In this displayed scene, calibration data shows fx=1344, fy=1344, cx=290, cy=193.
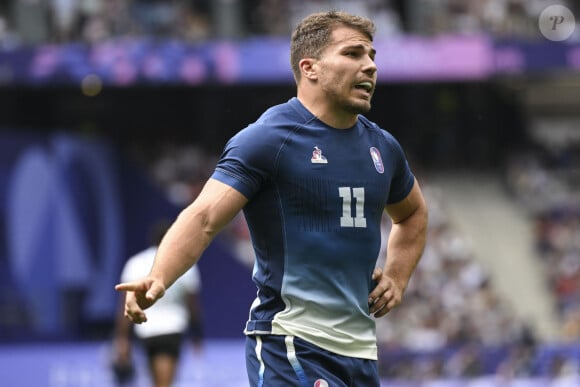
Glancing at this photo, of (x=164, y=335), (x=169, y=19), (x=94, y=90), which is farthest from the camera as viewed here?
(x=94, y=90)

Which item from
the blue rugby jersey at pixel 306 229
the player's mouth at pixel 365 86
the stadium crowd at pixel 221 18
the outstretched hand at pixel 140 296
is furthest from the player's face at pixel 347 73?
the stadium crowd at pixel 221 18

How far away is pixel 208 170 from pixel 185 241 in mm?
18405

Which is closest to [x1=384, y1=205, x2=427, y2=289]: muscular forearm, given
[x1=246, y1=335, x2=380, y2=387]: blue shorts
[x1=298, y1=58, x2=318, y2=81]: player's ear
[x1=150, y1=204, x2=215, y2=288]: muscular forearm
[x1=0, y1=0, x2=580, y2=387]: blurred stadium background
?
[x1=246, y1=335, x2=380, y2=387]: blue shorts

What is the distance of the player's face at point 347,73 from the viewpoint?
5320 mm

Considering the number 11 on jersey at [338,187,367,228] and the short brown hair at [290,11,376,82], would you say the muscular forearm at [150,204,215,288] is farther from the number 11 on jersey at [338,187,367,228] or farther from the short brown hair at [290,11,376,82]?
the short brown hair at [290,11,376,82]

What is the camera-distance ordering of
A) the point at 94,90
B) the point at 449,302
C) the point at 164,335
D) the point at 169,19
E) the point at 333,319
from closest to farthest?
1. the point at 333,319
2. the point at 164,335
3. the point at 449,302
4. the point at 169,19
5. the point at 94,90

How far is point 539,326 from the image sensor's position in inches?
868

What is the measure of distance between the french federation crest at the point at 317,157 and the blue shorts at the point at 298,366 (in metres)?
0.70

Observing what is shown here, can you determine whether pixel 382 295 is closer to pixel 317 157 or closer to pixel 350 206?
pixel 350 206

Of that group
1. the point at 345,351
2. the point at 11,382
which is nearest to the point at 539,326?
the point at 11,382

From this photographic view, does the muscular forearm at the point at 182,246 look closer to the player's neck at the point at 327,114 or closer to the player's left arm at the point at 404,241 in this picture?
the player's neck at the point at 327,114

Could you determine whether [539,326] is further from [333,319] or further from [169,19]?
[333,319]

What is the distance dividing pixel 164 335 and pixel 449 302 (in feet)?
32.2

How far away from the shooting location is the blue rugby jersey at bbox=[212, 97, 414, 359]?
5227 mm
